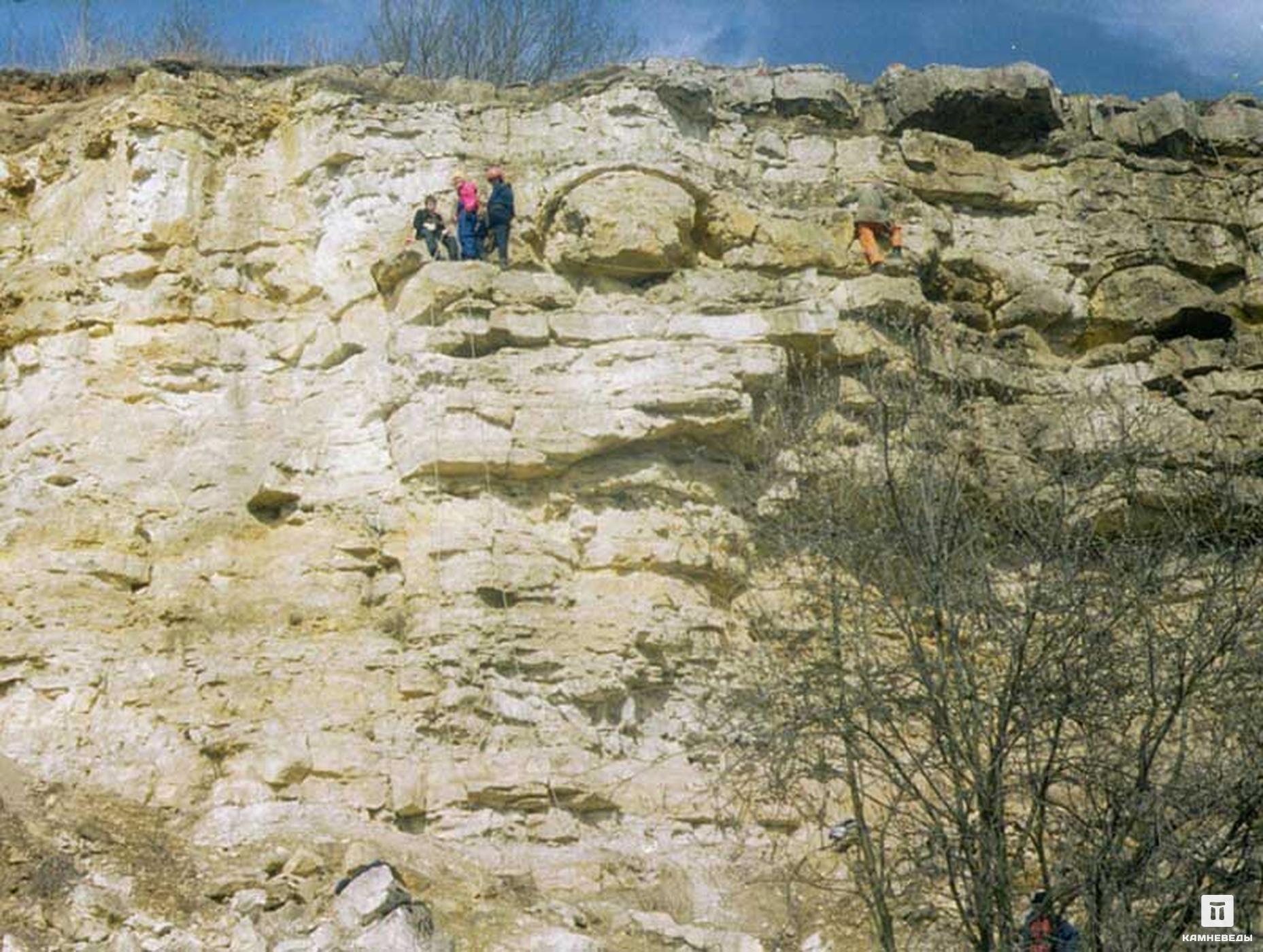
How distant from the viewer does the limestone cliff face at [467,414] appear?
12305mm

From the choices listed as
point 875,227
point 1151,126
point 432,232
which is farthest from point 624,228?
point 1151,126

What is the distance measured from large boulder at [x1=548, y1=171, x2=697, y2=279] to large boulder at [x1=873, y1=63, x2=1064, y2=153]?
3496 mm

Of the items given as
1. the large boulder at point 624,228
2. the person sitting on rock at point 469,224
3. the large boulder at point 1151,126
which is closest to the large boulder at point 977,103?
the large boulder at point 1151,126

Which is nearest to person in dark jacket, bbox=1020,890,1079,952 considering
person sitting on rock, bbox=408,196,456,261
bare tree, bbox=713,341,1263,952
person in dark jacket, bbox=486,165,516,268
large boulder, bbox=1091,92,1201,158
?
bare tree, bbox=713,341,1263,952

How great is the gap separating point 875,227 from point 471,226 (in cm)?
385

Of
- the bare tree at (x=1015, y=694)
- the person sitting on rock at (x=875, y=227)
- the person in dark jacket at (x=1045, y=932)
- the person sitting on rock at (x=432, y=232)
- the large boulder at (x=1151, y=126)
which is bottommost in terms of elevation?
the person in dark jacket at (x=1045, y=932)

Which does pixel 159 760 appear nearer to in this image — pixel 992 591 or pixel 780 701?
pixel 780 701

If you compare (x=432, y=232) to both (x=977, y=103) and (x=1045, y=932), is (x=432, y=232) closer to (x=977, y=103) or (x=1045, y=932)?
(x=977, y=103)

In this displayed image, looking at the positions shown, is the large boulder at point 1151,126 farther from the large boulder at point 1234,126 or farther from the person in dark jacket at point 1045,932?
the person in dark jacket at point 1045,932

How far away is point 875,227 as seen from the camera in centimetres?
1638

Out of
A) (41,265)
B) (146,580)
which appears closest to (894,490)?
(146,580)

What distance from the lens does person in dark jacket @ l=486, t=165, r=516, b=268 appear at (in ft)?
50.7

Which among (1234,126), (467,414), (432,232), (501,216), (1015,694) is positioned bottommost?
(1015,694)

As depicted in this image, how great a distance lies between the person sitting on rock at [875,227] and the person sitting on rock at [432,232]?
387cm
